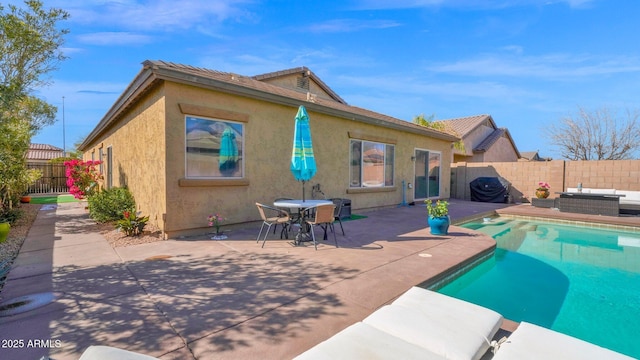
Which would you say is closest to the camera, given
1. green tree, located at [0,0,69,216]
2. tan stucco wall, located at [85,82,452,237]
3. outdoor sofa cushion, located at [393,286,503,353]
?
outdoor sofa cushion, located at [393,286,503,353]

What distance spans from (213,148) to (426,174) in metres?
10.1

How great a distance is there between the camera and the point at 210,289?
12.1 feet

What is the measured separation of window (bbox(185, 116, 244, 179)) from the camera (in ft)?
21.4

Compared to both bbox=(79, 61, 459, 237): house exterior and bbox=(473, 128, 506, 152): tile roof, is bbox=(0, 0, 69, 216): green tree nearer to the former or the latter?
bbox=(79, 61, 459, 237): house exterior

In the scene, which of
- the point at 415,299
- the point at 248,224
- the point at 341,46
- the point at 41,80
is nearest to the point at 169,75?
the point at 248,224

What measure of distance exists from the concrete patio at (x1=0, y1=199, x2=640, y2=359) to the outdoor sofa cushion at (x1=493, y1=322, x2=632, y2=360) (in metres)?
1.33

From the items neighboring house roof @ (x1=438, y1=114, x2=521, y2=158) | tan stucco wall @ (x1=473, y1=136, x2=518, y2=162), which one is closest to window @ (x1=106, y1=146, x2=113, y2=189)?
neighboring house roof @ (x1=438, y1=114, x2=521, y2=158)

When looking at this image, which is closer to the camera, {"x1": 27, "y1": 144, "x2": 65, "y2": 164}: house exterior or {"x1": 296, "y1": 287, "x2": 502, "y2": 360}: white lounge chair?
{"x1": 296, "y1": 287, "x2": 502, "y2": 360}: white lounge chair

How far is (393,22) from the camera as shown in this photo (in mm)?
10875

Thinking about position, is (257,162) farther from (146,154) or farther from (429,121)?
(429,121)

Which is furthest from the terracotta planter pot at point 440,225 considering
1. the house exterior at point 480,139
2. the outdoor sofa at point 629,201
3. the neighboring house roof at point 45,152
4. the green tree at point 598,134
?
the neighboring house roof at point 45,152

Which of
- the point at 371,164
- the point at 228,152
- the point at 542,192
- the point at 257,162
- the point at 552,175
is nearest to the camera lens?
the point at 228,152

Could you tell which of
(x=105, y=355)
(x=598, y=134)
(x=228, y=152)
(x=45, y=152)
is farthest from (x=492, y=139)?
(x=45, y=152)

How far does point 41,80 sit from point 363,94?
15.9 m
